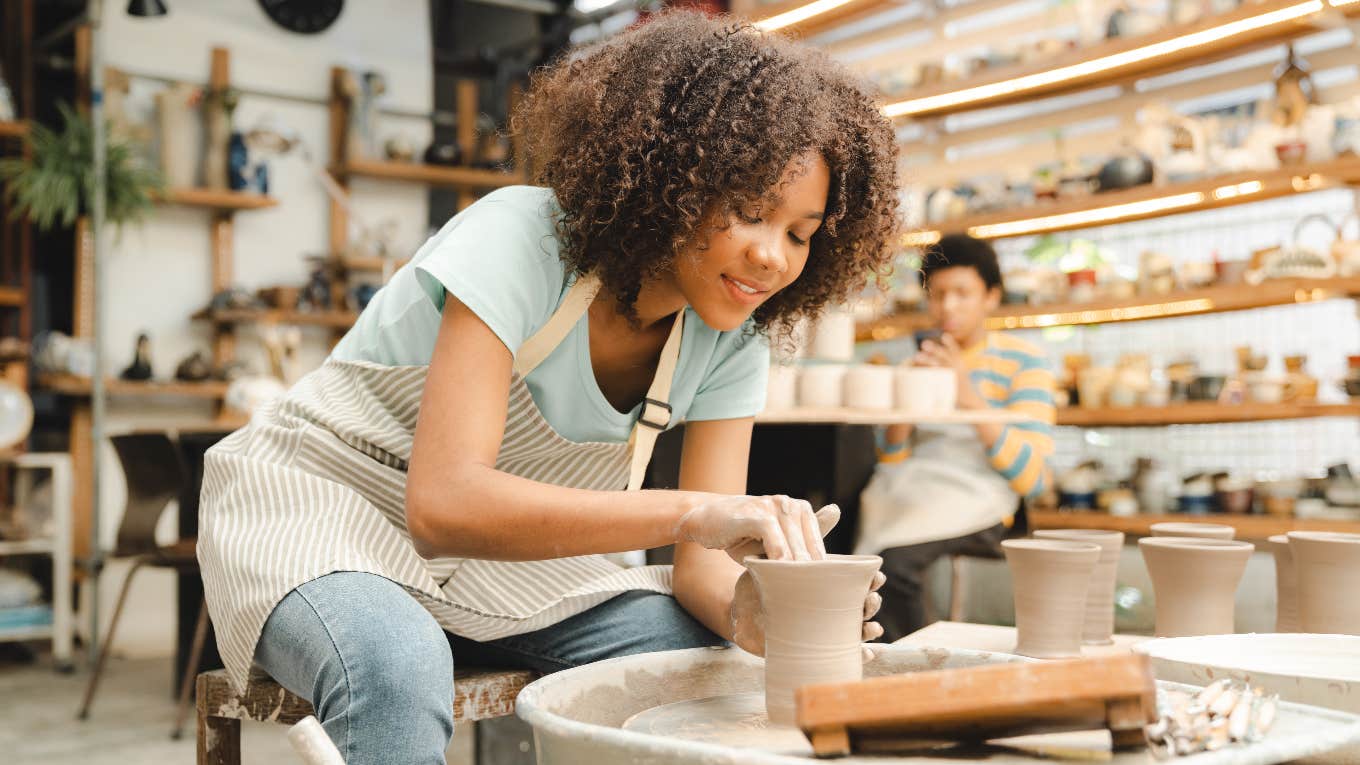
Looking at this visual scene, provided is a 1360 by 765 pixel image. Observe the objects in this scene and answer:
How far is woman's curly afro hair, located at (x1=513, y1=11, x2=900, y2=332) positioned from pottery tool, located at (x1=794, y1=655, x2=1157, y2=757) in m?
0.65

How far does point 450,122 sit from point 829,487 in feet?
12.4

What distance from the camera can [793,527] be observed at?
3.53ft

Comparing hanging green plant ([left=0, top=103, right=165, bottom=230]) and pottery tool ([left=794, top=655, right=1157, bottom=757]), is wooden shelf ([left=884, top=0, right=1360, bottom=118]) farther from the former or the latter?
pottery tool ([left=794, top=655, right=1157, bottom=757])

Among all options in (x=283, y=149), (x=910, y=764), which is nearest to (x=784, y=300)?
(x=910, y=764)

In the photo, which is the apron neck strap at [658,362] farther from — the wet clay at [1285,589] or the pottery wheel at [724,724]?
the wet clay at [1285,589]

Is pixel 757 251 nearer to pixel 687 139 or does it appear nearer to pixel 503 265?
pixel 687 139

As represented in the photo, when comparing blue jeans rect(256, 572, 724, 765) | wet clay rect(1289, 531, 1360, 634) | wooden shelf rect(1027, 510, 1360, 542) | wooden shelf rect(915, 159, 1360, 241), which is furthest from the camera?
wooden shelf rect(915, 159, 1360, 241)

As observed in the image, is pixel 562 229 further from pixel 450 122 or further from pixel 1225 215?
pixel 450 122

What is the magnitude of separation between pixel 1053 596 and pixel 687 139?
0.67 metres

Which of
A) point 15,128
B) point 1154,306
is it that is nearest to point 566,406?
point 1154,306

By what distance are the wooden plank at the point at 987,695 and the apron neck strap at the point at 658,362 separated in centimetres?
69

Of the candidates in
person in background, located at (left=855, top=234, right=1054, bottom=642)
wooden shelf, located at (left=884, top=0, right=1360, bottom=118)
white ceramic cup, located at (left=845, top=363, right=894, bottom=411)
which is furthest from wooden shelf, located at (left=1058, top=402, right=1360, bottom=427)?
white ceramic cup, located at (left=845, top=363, right=894, bottom=411)

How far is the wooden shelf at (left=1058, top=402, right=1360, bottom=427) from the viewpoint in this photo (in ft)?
13.1

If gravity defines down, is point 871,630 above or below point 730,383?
below
